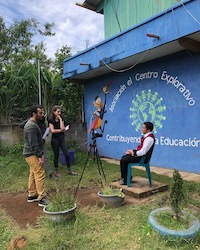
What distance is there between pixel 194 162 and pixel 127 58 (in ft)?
9.76

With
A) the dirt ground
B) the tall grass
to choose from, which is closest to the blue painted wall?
the tall grass

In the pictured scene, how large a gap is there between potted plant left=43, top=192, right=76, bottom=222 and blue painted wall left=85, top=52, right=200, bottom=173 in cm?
340

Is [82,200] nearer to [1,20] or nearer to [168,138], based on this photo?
[168,138]

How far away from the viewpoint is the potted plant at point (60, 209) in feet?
10.0

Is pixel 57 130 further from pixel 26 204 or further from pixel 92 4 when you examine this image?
pixel 92 4

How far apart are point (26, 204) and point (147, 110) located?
12.7ft

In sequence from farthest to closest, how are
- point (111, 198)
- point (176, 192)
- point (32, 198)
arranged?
point (32, 198) < point (111, 198) < point (176, 192)

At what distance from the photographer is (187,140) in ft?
18.3

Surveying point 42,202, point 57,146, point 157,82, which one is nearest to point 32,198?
point 42,202

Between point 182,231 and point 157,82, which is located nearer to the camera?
point 182,231

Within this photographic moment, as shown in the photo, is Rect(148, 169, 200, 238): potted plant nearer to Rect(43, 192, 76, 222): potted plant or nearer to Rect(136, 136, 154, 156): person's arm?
Rect(43, 192, 76, 222): potted plant

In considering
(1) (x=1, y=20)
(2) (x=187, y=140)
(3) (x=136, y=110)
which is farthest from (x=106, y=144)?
(1) (x=1, y=20)

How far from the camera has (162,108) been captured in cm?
610

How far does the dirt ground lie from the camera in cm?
350
